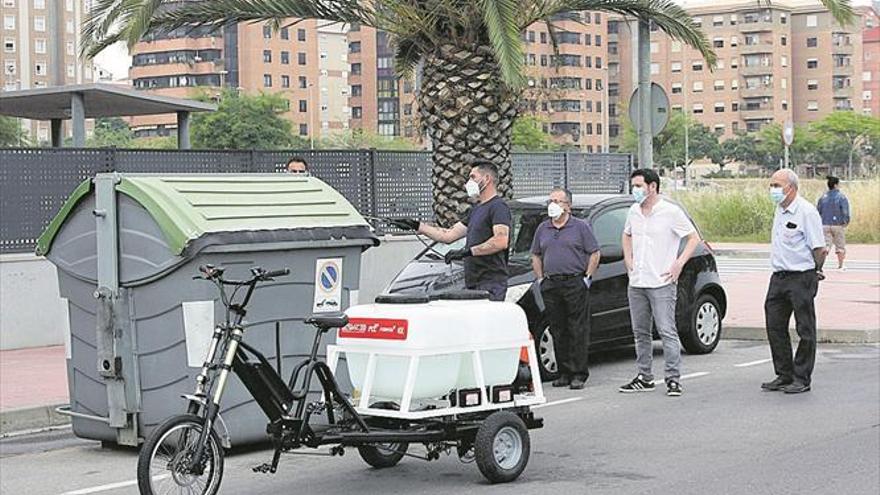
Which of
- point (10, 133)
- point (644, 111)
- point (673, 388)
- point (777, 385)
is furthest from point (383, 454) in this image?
point (10, 133)

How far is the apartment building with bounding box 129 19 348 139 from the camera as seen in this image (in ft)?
279

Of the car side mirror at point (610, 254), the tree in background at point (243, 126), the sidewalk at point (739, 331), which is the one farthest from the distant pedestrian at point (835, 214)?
the tree in background at point (243, 126)

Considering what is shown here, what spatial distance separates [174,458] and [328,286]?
8.93ft

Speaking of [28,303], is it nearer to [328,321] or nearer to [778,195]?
[778,195]

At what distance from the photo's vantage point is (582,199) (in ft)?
45.3

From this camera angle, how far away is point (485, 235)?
10.6 meters

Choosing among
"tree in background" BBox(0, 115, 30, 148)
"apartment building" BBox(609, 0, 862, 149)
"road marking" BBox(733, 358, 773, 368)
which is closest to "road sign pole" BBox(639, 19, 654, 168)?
"road marking" BBox(733, 358, 773, 368)

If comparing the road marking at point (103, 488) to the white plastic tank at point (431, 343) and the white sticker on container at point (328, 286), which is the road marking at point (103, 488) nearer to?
the white plastic tank at point (431, 343)

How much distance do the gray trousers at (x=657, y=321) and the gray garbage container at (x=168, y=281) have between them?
9.91 feet

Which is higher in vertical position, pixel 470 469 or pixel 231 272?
pixel 231 272

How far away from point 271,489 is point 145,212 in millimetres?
2142

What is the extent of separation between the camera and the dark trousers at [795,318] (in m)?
11.3

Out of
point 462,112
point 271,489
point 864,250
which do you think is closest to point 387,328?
point 271,489

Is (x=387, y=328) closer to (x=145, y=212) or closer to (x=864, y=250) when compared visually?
(x=145, y=212)
